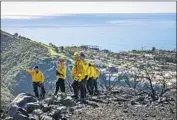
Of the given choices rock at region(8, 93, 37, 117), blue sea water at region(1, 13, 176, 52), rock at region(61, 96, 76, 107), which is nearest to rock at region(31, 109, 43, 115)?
rock at region(8, 93, 37, 117)

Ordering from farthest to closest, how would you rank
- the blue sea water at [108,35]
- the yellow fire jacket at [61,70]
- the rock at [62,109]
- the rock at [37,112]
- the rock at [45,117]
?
1. the blue sea water at [108,35]
2. the yellow fire jacket at [61,70]
3. the rock at [37,112]
4. the rock at [62,109]
5. the rock at [45,117]

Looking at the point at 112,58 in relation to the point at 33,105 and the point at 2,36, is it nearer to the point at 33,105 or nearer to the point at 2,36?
the point at 2,36

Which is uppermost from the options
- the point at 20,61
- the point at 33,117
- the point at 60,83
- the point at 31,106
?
the point at 20,61

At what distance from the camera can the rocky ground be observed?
11979 mm

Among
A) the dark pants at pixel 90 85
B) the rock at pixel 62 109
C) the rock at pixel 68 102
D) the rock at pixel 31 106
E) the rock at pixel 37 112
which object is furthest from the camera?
the dark pants at pixel 90 85

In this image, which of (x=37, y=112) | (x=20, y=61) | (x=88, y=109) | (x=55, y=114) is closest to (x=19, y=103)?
(x=37, y=112)

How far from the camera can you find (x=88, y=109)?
12648mm

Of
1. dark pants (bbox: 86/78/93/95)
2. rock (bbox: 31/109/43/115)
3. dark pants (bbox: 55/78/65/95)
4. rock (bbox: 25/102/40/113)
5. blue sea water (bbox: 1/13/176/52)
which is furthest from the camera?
blue sea water (bbox: 1/13/176/52)

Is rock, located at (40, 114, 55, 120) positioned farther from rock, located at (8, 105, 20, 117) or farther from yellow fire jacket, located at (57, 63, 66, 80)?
yellow fire jacket, located at (57, 63, 66, 80)

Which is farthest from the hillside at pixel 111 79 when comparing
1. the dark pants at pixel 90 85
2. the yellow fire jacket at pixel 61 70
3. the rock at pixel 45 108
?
the yellow fire jacket at pixel 61 70

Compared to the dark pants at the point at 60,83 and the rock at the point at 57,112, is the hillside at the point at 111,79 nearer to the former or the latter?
the rock at the point at 57,112

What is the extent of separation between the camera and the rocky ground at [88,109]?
39.3 feet

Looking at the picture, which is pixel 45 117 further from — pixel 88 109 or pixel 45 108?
pixel 88 109

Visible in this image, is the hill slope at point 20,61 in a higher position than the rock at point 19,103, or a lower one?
higher
